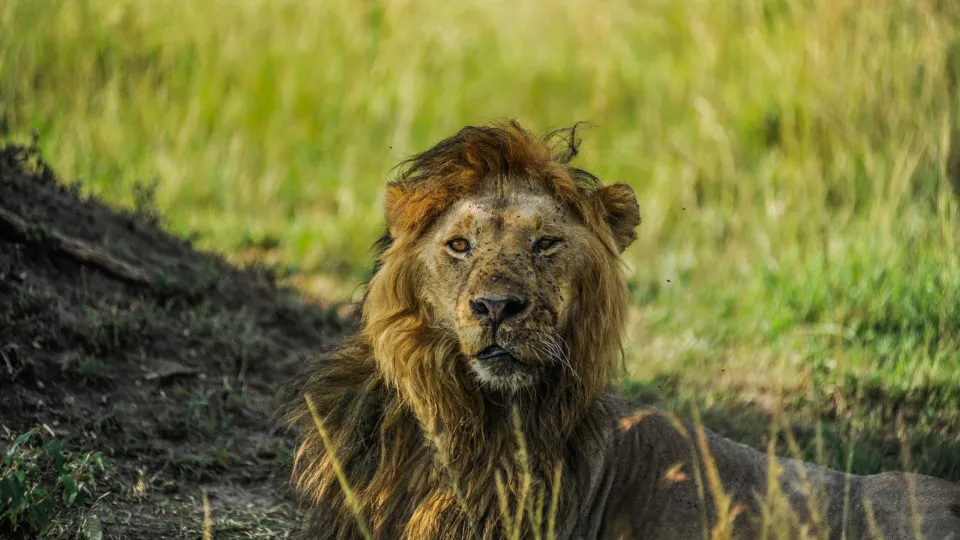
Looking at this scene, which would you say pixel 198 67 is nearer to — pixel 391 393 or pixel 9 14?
pixel 9 14

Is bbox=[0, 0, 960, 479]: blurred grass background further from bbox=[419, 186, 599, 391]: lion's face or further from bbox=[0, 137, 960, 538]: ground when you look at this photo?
bbox=[419, 186, 599, 391]: lion's face

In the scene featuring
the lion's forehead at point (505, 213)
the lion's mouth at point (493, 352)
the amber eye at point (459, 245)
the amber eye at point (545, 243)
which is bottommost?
the lion's mouth at point (493, 352)

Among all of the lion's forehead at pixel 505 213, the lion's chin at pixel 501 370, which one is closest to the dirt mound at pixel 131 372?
the lion's chin at pixel 501 370

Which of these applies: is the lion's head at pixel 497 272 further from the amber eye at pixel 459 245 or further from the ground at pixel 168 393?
the ground at pixel 168 393

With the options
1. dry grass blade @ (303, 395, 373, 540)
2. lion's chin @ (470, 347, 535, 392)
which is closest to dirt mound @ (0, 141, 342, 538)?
dry grass blade @ (303, 395, 373, 540)

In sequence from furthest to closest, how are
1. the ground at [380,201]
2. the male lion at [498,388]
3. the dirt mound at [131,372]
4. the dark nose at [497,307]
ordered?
the ground at [380,201] < the dirt mound at [131,372] < the male lion at [498,388] < the dark nose at [497,307]

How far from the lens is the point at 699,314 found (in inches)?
255

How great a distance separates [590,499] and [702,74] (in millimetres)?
5544

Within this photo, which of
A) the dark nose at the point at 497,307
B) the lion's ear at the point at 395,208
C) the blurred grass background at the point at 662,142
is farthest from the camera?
the blurred grass background at the point at 662,142

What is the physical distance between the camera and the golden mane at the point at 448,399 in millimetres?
3236

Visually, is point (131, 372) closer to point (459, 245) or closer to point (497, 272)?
point (459, 245)

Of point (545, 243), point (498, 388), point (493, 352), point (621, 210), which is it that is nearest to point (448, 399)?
point (498, 388)

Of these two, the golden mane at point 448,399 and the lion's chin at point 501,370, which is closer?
the lion's chin at point 501,370

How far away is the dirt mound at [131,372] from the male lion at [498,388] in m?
0.66
